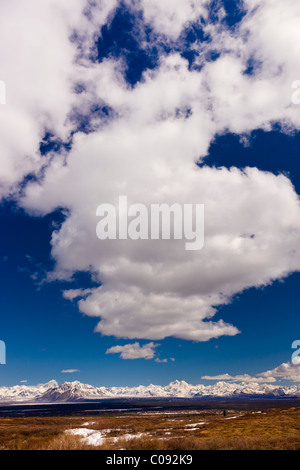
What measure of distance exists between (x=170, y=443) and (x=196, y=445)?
7.10 ft
